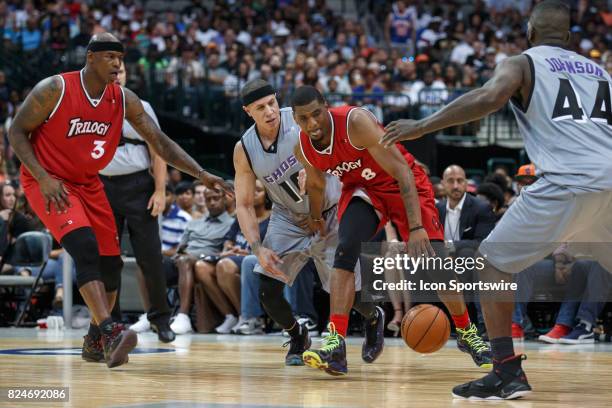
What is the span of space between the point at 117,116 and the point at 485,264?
2.94m

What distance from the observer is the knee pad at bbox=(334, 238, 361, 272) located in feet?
20.9

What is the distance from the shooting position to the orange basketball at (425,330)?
631 centimetres

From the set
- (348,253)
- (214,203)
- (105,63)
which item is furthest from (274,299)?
(214,203)

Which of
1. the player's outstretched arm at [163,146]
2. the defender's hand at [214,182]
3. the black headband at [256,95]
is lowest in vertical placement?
the defender's hand at [214,182]

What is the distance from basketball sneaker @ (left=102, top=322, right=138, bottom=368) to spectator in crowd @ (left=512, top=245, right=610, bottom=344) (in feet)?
13.7

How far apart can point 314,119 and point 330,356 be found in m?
1.36

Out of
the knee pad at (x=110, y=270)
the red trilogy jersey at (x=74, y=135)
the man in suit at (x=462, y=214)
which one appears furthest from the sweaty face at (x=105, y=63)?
the man in suit at (x=462, y=214)

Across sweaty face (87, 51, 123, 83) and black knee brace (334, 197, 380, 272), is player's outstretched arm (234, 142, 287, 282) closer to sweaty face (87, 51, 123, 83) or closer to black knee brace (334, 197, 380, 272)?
black knee brace (334, 197, 380, 272)

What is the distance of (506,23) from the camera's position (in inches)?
872

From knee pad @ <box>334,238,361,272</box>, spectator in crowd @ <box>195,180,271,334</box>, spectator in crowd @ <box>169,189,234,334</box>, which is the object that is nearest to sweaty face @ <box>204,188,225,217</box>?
spectator in crowd @ <box>169,189,234,334</box>

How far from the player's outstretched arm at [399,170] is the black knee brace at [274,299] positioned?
3.96 ft

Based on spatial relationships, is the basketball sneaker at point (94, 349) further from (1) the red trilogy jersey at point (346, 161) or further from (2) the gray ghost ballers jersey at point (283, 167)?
(1) the red trilogy jersey at point (346, 161)

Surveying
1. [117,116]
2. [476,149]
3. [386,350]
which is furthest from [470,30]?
[117,116]

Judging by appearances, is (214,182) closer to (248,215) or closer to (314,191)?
(248,215)
